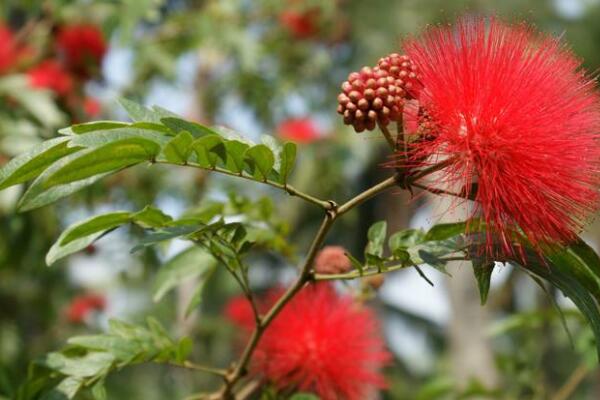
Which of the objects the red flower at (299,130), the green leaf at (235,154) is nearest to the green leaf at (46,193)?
the green leaf at (235,154)

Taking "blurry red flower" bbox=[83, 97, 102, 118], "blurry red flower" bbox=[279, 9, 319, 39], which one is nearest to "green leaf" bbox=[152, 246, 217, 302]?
"blurry red flower" bbox=[83, 97, 102, 118]

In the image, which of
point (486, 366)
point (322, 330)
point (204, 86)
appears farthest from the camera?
point (486, 366)

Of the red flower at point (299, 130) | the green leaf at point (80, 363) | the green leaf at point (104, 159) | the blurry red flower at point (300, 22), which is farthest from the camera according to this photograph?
the blurry red flower at point (300, 22)

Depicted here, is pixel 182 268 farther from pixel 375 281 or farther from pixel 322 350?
pixel 375 281

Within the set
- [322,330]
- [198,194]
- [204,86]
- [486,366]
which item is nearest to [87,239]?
[322,330]

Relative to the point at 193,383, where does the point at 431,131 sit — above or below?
above

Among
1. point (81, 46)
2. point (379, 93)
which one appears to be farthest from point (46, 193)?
point (81, 46)

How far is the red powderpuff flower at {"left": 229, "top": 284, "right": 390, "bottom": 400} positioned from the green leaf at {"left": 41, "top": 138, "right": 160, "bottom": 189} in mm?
804

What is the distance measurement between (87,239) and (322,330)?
778mm

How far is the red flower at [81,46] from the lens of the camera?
412cm

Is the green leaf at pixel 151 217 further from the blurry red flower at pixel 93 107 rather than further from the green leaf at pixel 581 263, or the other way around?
the blurry red flower at pixel 93 107

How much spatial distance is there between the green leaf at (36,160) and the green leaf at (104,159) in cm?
4

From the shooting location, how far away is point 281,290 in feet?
7.39

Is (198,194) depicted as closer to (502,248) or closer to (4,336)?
(4,336)
